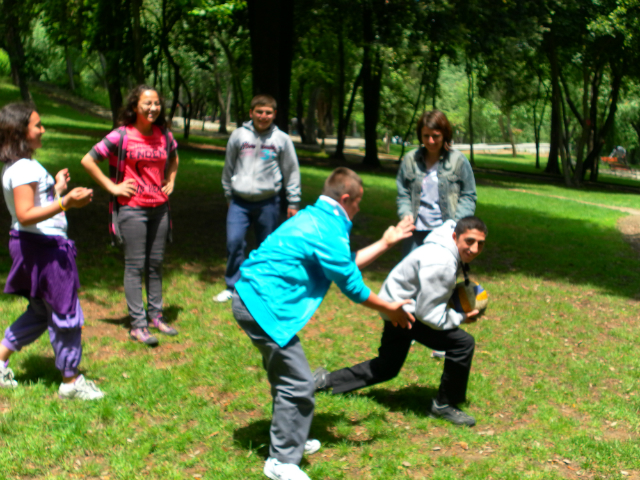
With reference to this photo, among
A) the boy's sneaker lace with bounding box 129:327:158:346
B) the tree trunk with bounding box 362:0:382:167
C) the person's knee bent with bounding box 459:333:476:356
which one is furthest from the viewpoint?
the tree trunk with bounding box 362:0:382:167

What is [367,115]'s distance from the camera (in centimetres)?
2870

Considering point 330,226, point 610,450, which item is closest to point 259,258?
point 330,226

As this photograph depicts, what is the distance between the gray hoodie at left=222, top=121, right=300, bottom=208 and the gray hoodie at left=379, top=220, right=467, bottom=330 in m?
2.68

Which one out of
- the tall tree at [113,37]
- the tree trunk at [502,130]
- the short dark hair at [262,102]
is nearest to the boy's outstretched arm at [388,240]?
the short dark hair at [262,102]

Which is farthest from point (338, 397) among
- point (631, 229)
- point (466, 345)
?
point (631, 229)

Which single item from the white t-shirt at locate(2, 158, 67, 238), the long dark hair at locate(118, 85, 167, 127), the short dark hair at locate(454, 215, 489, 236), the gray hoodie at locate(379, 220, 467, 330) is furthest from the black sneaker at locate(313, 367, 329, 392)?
the long dark hair at locate(118, 85, 167, 127)

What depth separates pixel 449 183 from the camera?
18.3ft

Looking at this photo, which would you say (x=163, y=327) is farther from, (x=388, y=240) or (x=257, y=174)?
(x=388, y=240)

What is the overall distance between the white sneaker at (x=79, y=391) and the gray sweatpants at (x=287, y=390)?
5.54ft

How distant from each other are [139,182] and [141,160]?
0.19 metres

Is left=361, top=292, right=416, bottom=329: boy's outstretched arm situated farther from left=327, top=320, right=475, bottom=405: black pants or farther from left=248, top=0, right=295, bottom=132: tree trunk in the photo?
left=248, top=0, right=295, bottom=132: tree trunk

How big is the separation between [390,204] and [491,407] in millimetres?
11859

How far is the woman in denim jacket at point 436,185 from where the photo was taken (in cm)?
559

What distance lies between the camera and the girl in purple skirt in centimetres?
411
